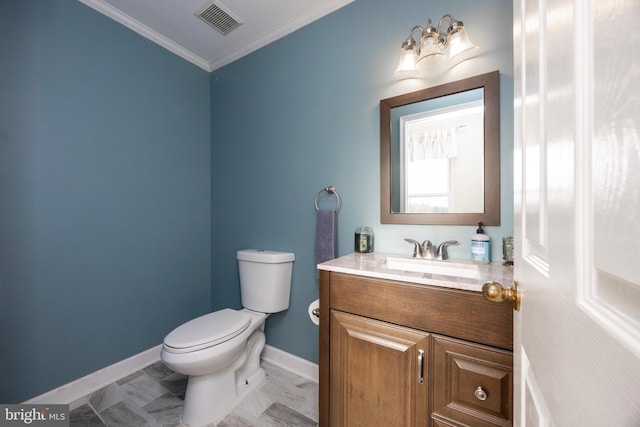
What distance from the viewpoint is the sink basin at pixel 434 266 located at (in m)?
1.11

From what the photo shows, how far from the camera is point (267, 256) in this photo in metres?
1.74

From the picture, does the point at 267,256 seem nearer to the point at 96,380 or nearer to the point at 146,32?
the point at 96,380

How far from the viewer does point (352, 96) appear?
1.56 meters

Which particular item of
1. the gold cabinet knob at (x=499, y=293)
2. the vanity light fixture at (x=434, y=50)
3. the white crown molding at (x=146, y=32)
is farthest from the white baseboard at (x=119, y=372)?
the white crown molding at (x=146, y=32)

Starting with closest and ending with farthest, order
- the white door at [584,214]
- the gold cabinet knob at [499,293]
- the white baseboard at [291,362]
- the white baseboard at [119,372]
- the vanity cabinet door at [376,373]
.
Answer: the white door at [584,214] < the gold cabinet knob at [499,293] < the vanity cabinet door at [376,373] < the white baseboard at [119,372] < the white baseboard at [291,362]

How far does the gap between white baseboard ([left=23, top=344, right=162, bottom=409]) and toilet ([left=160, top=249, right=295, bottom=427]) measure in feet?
2.19

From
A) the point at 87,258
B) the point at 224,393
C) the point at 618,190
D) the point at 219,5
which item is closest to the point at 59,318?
the point at 87,258

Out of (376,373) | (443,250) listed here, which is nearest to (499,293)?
(376,373)

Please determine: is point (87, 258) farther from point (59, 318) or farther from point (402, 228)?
point (402, 228)

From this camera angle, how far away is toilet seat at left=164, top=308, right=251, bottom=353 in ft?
4.13

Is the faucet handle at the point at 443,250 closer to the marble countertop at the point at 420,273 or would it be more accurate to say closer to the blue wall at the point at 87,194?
the marble countertop at the point at 420,273

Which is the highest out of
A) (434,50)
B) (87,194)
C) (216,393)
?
(434,50)

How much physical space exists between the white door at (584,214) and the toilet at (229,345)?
132cm

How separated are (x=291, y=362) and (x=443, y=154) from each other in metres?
1.66
